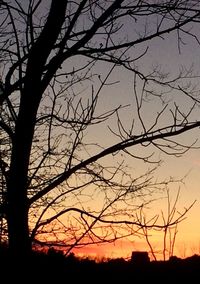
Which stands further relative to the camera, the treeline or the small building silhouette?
the small building silhouette

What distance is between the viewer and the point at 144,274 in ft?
13.3

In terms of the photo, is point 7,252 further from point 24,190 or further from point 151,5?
point 151,5

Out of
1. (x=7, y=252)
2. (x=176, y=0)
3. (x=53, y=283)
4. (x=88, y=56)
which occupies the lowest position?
(x=53, y=283)

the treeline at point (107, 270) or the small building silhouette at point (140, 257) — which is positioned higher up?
the small building silhouette at point (140, 257)

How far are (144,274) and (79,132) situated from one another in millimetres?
1702

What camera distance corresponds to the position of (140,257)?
14.6ft

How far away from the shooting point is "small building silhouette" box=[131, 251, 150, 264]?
4300 mm

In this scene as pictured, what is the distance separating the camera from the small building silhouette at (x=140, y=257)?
4.30m

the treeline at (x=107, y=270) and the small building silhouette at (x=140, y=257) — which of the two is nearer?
the treeline at (x=107, y=270)

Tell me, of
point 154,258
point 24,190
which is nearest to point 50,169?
point 24,190

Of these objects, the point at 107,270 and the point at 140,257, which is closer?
the point at 107,270

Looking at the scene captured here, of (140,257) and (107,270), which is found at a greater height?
(140,257)

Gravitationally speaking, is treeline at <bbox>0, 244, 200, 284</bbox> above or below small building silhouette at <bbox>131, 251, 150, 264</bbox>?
below

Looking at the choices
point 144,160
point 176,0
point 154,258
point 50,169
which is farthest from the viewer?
point 50,169
